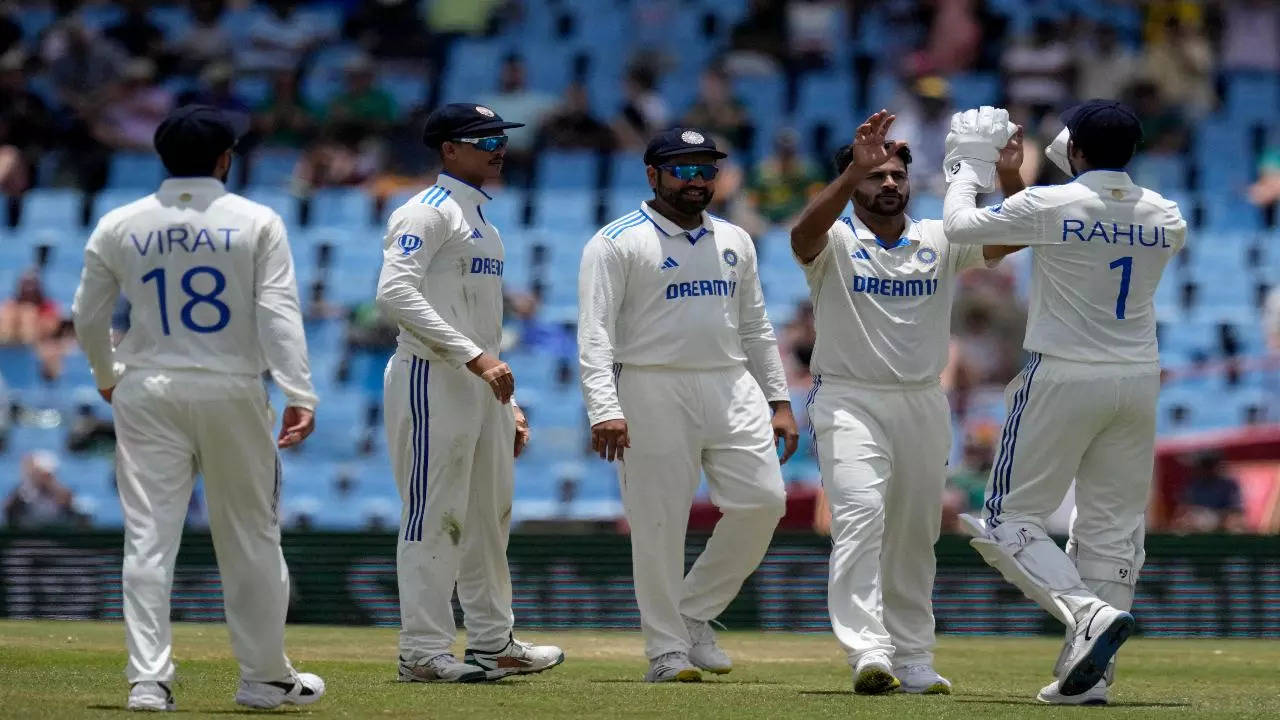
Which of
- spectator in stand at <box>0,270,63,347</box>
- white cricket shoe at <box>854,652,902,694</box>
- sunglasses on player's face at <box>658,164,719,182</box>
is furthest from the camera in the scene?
spectator in stand at <box>0,270,63,347</box>

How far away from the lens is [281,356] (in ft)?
25.3

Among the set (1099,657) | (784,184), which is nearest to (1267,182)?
(784,184)

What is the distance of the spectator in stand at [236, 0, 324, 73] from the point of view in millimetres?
23141

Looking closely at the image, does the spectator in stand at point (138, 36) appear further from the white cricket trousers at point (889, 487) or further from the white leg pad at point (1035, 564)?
the white leg pad at point (1035, 564)

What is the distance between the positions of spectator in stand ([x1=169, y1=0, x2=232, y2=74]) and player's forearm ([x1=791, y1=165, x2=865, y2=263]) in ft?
48.9

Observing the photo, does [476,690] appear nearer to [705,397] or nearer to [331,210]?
[705,397]

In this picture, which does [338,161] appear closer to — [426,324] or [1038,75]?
[1038,75]

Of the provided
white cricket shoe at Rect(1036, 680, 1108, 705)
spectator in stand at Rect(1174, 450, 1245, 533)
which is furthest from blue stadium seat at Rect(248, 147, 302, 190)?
white cricket shoe at Rect(1036, 680, 1108, 705)

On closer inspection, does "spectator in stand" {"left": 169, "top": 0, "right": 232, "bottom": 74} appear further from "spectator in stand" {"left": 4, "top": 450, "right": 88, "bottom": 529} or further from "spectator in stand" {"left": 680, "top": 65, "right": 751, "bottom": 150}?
"spectator in stand" {"left": 4, "top": 450, "right": 88, "bottom": 529}

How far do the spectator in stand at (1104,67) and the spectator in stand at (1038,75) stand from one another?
104mm

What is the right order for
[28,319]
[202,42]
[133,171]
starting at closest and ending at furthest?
[28,319], [133,171], [202,42]

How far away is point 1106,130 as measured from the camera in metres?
8.80

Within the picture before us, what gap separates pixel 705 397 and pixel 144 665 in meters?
2.91

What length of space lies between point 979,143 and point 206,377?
3438 mm
